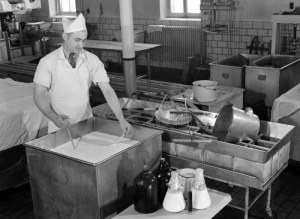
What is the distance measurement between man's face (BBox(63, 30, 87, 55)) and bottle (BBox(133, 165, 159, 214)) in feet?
3.60

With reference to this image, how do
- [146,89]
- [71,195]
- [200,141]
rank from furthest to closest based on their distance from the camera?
[146,89] < [200,141] < [71,195]

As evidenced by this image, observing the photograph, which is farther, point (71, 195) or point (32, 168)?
point (32, 168)

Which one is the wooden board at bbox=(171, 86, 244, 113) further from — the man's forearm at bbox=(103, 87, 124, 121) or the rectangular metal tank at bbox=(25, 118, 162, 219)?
the rectangular metal tank at bbox=(25, 118, 162, 219)

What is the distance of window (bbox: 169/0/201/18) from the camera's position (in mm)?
8312

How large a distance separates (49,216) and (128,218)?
0.63 meters

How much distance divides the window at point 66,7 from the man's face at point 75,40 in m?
7.73

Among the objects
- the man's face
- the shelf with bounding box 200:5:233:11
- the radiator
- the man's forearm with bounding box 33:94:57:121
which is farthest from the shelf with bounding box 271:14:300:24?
the man's forearm with bounding box 33:94:57:121

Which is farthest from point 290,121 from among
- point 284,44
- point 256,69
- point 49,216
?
point 284,44

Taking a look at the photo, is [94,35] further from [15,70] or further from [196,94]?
[196,94]

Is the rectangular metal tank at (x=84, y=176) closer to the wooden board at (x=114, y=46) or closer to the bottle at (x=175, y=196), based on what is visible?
the bottle at (x=175, y=196)

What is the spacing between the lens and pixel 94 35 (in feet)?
32.0

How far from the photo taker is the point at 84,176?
228cm

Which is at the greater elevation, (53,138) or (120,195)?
(53,138)

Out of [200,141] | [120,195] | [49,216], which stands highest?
[200,141]
